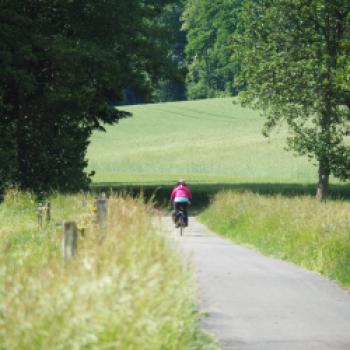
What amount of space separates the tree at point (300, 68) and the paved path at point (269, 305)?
21995 mm

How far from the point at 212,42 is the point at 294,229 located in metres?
110

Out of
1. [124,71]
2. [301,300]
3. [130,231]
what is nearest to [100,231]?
[130,231]

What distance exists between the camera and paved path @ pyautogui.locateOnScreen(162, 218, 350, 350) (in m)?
12.7

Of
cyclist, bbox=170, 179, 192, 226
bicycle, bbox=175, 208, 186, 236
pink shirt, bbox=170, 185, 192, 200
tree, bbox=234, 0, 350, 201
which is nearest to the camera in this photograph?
bicycle, bbox=175, 208, 186, 236

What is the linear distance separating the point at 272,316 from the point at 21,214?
1342 centimetres

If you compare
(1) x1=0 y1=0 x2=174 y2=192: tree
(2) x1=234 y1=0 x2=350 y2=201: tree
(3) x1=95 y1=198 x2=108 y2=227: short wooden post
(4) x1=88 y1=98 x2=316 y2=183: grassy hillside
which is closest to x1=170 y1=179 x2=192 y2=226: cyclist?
(1) x1=0 y1=0 x2=174 y2=192: tree

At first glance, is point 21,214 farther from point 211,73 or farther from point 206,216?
point 211,73

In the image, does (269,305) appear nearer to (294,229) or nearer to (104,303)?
(104,303)

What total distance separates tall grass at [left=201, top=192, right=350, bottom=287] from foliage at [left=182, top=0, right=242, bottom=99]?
290 ft

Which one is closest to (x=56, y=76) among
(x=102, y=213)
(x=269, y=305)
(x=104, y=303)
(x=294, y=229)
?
(x=294, y=229)

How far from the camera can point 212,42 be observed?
133 metres

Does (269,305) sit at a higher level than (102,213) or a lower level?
lower

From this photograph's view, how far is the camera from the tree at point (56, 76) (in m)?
41.8

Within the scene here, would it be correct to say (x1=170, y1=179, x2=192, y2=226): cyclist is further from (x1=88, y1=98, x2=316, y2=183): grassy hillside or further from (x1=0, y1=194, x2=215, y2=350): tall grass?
(x1=88, y1=98, x2=316, y2=183): grassy hillside
